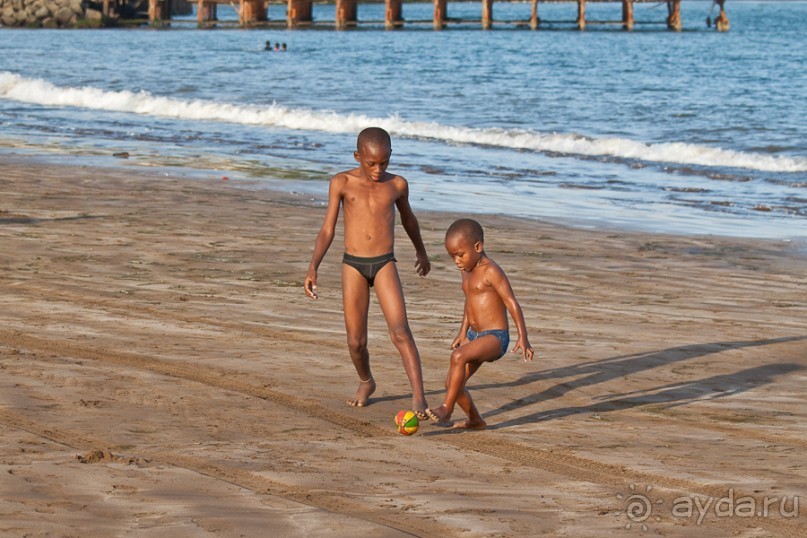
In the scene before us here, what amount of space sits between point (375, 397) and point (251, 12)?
79801 mm

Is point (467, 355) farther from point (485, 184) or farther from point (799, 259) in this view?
point (485, 184)

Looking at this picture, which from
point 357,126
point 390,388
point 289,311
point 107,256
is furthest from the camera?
point 357,126

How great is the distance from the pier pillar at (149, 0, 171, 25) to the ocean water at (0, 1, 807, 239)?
24870mm

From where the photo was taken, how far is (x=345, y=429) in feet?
18.4

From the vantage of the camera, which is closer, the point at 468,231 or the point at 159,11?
the point at 468,231

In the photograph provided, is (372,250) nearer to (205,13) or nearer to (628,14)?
(628,14)

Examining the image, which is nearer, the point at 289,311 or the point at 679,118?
the point at 289,311

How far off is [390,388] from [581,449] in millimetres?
1378

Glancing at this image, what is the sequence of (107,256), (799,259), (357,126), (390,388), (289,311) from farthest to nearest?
(357,126) → (799,259) → (107,256) → (289,311) → (390,388)

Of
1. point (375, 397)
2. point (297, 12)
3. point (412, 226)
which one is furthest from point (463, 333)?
point (297, 12)

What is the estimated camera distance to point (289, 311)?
26.3 feet

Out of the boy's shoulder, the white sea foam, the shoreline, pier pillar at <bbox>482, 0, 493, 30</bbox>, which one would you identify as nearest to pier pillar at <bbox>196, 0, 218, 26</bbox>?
pier pillar at <bbox>482, 0, 493, 30</bbox>

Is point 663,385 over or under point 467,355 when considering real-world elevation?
under

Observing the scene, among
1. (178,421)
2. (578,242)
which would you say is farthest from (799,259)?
(178,421)
